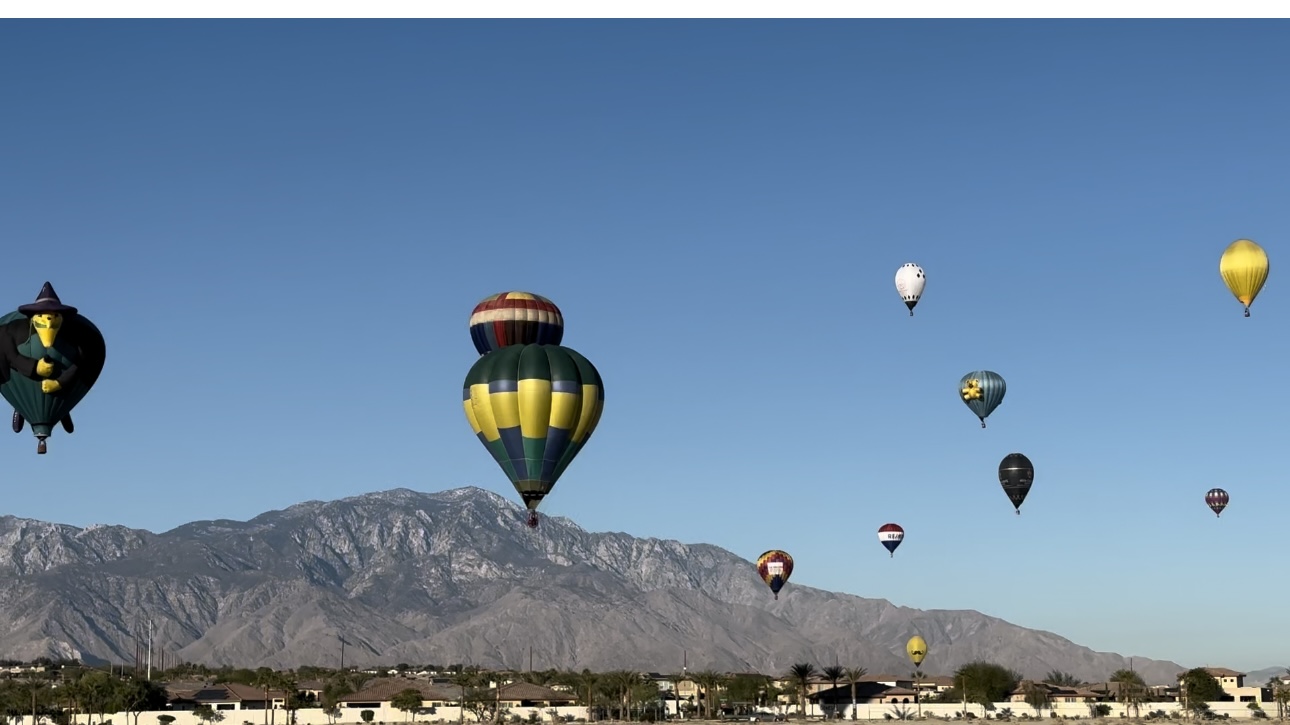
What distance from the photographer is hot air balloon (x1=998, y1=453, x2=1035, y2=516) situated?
451 feet

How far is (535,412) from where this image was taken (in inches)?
3076

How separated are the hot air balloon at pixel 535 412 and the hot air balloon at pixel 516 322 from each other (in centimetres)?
575

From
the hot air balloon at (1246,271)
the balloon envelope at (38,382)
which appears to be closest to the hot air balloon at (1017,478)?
the hot air balloon at (1246,271)

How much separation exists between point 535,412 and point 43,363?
2130cm

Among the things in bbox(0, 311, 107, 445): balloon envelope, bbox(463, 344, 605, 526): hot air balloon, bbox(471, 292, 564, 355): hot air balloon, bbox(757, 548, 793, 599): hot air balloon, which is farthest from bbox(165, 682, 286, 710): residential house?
bbox(0, 311, 107, 445): balloon envelope

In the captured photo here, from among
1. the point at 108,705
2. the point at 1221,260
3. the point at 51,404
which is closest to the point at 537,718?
the point at 108,705

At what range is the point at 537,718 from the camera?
175500mm

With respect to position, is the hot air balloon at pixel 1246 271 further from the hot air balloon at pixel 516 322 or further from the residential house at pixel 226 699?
the residential house at pixel 226 699

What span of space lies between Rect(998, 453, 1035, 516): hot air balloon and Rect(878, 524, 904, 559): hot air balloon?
28.1 meters

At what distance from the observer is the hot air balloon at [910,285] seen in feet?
393

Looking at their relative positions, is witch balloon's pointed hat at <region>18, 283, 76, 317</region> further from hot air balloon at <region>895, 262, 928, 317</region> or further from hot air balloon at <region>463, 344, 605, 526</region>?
hot air balloon at <region>895, 262, 928, 317</region>

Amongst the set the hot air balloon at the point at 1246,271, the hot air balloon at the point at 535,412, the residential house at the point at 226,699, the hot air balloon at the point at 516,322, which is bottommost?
the residential house at the point at 226,699

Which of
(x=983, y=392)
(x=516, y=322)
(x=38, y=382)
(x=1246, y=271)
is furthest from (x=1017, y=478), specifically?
(x=38, y=382)

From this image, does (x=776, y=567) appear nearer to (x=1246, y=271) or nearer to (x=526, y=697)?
(x=526, y=697)
